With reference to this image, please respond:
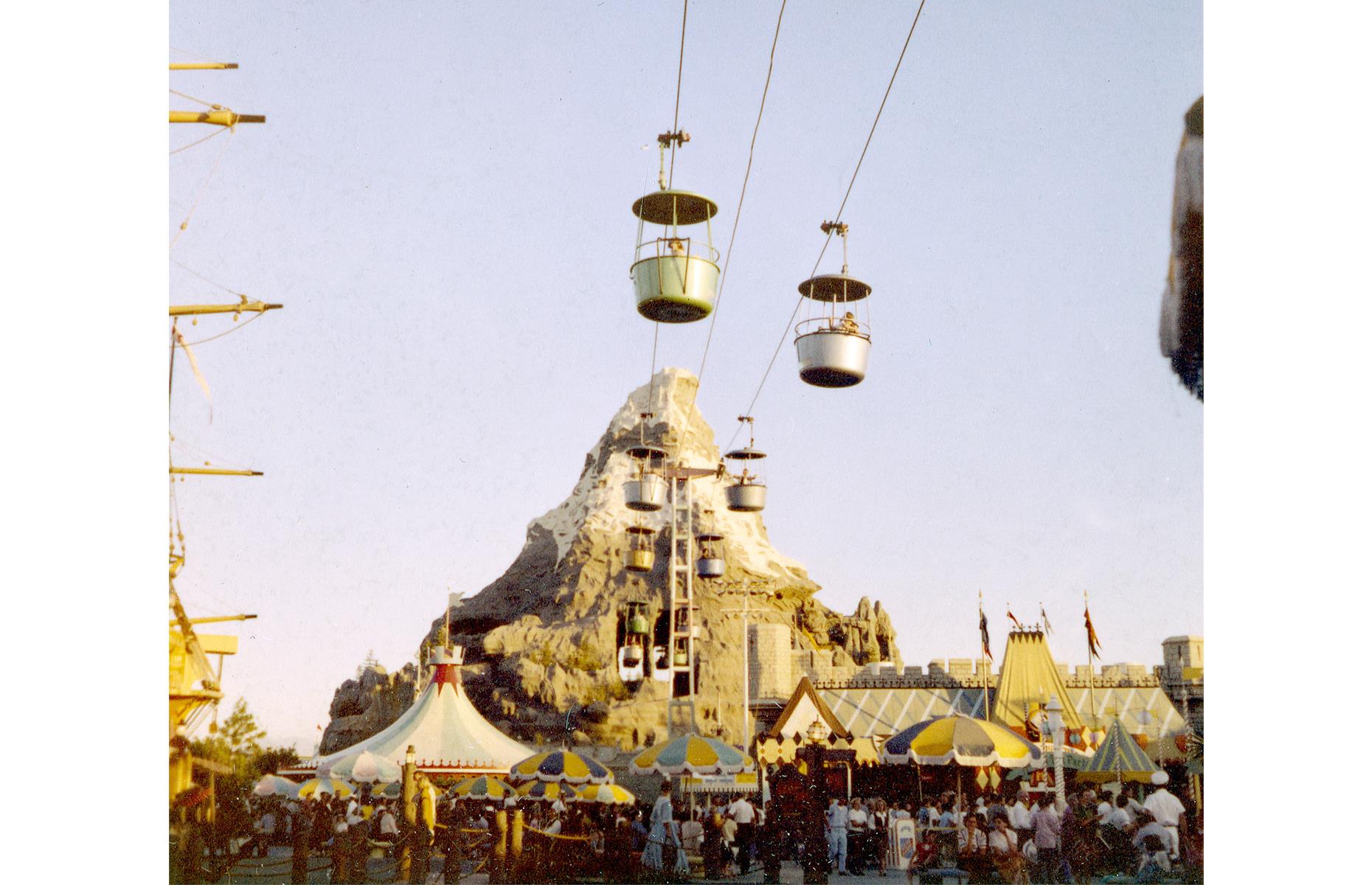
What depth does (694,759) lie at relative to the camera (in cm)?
1327

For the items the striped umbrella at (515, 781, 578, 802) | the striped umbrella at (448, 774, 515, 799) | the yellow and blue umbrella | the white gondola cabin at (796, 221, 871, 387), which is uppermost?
the white gondola cabin at (796, 221, 871, 387)

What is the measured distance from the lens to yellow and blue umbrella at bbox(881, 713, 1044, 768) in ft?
40.4

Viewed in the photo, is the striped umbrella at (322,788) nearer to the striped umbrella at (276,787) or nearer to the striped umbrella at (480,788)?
the striped umbrella at (276,787)

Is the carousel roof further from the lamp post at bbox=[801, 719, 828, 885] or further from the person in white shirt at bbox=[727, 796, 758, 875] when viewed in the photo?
the lamp post at bbox=[801, 719, 828, 885]

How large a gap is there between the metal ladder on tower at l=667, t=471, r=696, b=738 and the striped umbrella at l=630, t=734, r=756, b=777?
844cm

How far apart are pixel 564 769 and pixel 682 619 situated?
35617 millimetres

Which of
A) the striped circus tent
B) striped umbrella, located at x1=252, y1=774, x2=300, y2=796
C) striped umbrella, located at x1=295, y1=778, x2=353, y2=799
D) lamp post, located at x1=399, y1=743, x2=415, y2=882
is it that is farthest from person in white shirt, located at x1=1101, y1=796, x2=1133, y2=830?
striped umbrella, located at x1=252, y1=774, x2=300, y2=796

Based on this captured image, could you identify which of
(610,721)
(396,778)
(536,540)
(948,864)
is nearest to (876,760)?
(948,864)

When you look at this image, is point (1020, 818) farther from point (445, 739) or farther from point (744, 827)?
point (445, 739)

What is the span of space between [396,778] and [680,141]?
31.6ft

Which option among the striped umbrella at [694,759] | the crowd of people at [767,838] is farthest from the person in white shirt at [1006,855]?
the striped umbrella at [694,759]

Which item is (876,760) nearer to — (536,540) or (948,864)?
(948,864)
